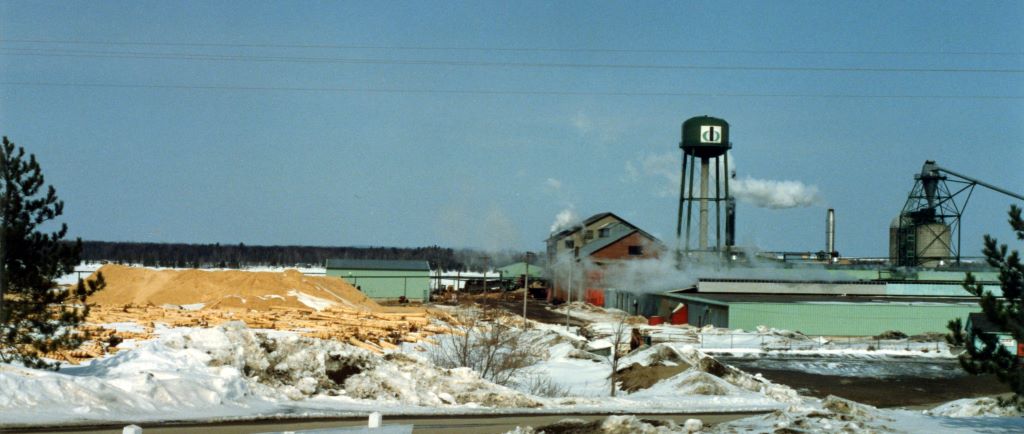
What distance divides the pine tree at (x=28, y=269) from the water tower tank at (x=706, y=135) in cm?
6901

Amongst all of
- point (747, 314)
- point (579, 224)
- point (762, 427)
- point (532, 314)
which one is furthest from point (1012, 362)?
point (579, 224)

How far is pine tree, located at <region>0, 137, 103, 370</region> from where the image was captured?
2119cm

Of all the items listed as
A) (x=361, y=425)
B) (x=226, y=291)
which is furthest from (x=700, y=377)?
(x=226, y=291)

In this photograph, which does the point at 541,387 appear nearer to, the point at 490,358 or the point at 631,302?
the point at 490,358

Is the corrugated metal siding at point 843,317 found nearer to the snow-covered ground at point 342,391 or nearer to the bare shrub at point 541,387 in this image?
the snow-covered ground at point 342,391

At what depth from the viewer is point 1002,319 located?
17.9 meters

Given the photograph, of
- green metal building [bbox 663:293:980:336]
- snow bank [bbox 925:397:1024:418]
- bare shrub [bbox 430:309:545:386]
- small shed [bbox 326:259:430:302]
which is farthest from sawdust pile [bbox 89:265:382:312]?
snow bank [bbox 925:397:1024:418]

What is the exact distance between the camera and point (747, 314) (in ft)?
206

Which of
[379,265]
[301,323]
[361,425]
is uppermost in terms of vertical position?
[379,265]

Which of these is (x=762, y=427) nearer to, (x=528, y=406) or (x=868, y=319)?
(x=528, y=406)

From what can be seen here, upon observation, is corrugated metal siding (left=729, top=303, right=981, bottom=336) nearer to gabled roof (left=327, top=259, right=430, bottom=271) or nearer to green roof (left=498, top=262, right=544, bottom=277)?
gabled roof (left=327, top=259, right=430, bottom=271)

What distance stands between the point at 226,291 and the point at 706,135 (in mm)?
42641

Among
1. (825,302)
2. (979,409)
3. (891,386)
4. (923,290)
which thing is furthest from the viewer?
(923,290)

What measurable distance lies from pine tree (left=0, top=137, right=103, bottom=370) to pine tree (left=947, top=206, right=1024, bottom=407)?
18.4 meters
